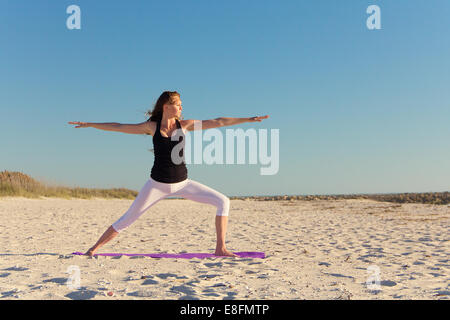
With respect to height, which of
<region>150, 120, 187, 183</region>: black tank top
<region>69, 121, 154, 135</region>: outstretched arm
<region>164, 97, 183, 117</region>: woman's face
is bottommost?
<region>150, 120, 187, 183</region>: black tank top

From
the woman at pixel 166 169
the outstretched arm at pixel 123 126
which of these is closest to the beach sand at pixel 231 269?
the woman at pixel 166 169

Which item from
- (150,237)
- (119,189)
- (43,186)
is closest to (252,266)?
(150,237)

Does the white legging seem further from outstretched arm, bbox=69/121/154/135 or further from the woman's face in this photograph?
the woman's face

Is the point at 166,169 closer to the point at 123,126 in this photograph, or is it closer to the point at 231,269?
the point at 123,126

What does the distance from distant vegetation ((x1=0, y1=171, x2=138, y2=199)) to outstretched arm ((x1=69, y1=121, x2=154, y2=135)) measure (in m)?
16.5

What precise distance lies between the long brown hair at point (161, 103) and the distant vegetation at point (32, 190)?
1693 cm

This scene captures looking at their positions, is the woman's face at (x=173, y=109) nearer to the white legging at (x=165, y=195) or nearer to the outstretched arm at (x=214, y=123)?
the outstretched arm at (x=214, y=123)

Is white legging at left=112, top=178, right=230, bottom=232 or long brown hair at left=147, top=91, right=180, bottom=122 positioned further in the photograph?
long brown hair at left=147, top=91, right=180, bottom=122

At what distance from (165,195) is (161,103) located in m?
1.30

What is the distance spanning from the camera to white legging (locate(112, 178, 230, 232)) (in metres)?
5.01

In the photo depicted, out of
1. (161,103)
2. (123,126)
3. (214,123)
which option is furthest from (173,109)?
(123,126)

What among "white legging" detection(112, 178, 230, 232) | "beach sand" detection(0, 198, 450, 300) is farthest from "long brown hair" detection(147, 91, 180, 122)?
"beach sand" detection(0, 198, 450, 300)

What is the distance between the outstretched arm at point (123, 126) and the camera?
204 inches
